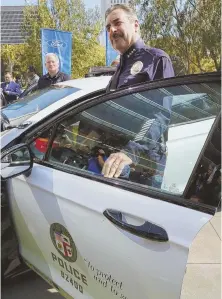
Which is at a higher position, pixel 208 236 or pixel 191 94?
pixel 191 94

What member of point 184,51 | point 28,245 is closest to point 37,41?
point 184,51

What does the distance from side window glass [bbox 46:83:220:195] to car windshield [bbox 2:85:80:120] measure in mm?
929

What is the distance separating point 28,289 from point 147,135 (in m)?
1.47

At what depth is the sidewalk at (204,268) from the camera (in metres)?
1.12

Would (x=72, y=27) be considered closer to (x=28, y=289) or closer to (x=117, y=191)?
(x=28, y=289)

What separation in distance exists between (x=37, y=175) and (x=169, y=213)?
824 millimetres

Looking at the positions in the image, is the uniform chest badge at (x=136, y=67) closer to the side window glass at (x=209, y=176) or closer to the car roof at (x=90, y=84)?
the car roof at (x=90, y=84)

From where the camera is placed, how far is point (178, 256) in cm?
113

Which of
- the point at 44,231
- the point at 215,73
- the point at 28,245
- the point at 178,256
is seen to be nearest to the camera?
the point at 178,256

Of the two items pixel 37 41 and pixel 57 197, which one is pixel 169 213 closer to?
pixel 57 197

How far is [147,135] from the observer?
1535 mm

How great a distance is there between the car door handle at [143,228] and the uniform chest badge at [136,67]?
3.32 feet

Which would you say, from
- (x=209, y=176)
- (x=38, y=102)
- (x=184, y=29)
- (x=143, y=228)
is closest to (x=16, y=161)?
(x=143, y=228)

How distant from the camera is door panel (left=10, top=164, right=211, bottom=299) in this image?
1.15m
